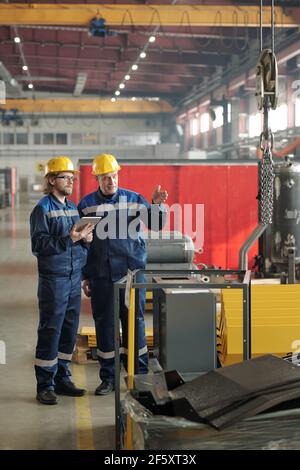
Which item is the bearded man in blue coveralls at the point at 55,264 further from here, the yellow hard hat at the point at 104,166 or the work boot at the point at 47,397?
the yellow hard hat at the point at 104,166

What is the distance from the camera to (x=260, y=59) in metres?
5.59

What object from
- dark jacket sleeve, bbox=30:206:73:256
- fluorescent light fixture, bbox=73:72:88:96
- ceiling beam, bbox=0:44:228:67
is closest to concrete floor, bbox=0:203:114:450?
dark jacket sleeve, bbox=30:206:73:256

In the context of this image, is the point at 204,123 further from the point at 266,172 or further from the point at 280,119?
the point at 266,172

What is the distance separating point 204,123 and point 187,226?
1863cm

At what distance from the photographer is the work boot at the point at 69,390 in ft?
17.5

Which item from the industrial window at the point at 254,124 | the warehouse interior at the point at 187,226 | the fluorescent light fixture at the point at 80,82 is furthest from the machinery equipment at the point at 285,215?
the fluorescent light fixture at the point at 80,82

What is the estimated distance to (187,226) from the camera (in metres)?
11.4

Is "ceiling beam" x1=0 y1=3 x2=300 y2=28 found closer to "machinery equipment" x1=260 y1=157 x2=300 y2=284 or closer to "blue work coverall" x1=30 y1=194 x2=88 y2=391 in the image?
"machinery equipment" x1=260 y1=157 x2=300 y2=284

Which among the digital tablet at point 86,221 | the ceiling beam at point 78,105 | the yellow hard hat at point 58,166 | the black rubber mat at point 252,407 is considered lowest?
the black rubber mat at point 252,407

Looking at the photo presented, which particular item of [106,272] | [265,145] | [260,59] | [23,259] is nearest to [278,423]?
[106,272]

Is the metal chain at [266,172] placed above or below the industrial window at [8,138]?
below

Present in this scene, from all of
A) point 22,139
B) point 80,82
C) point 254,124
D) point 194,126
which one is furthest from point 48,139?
point 254,124
